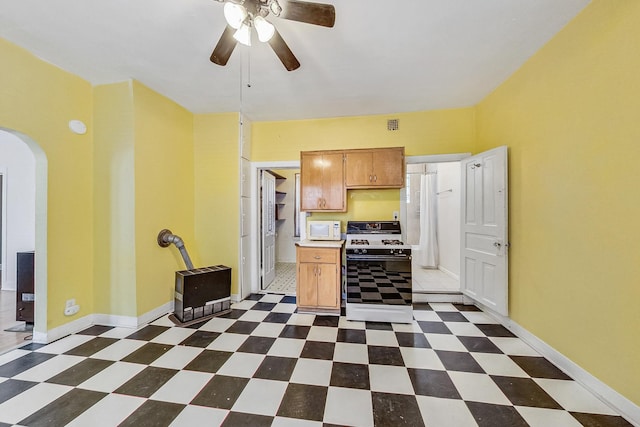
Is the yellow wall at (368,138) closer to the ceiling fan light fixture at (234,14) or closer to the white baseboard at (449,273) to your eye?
the white baseboard at (449,273)

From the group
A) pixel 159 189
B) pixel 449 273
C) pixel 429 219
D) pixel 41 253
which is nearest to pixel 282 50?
pixel 159 189

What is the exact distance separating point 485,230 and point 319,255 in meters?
2.00

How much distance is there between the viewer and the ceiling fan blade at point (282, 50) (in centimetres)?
167

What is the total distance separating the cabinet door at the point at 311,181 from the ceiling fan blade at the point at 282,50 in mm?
1714

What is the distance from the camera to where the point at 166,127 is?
3234mm

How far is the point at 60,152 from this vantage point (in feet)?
8.41

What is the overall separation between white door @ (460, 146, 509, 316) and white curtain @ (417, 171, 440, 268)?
5.53 feet

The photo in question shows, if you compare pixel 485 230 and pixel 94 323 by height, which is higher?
pixel 485 230

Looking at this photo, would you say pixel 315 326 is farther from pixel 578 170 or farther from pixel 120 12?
pixel 120 12

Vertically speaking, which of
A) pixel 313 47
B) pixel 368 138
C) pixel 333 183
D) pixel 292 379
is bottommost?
pixel 292 379

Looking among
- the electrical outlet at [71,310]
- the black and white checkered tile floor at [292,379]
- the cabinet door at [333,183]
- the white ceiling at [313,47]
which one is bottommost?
the black and white checkered tile floor at [292,379]

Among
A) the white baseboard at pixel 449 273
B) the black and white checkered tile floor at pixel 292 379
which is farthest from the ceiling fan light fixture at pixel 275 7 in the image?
the white baseboard at pixel 449 273

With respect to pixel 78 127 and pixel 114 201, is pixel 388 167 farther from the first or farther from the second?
pixel 78 127

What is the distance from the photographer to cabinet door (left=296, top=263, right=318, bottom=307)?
3203mm
